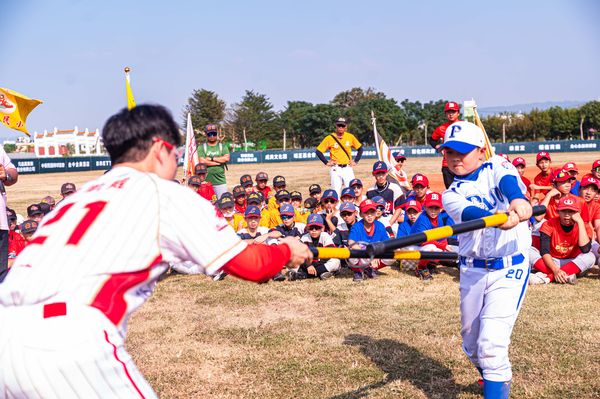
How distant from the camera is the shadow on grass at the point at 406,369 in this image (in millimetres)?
4824

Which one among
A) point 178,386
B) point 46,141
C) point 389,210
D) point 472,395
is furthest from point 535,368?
point 46,141

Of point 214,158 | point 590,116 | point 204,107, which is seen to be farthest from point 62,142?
point 214,158

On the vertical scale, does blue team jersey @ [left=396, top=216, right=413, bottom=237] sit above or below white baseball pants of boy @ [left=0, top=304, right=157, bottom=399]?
below

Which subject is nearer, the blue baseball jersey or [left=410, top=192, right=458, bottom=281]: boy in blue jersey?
the blue baseball jersey

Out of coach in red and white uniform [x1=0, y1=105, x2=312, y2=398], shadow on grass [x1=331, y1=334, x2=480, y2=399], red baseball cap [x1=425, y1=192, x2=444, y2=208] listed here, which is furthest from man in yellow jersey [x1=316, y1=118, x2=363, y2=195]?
coach in red and white uniform [x1=0, y1=105, x2=312, y2=398]

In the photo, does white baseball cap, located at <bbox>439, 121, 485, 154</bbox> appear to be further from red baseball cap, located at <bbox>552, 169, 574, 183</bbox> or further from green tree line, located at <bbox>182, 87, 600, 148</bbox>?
green tree line, located at <bbox>182, 87, 600, 148</bbox>

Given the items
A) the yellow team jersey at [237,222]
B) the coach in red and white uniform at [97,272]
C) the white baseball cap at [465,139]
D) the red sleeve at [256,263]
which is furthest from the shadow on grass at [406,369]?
the yellow team jersey at [237,222]

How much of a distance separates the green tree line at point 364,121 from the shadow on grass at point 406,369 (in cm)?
6455

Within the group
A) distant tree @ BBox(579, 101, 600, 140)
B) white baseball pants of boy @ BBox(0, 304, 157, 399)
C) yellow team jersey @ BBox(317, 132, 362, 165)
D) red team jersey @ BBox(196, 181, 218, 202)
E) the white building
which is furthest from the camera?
the white building

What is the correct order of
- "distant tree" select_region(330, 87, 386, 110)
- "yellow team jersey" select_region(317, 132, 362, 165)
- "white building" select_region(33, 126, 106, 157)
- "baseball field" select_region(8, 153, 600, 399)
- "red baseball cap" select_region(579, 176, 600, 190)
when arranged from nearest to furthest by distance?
"baseball field" select_region(8, 153, 600, 399) → "red baseball cap" select_region(579, 176, 600, 190) → "yellow team jersey" select_region(317, 132, 362, 165) → "distant tree" select_region(330, 87, 386, 110) → "white building" select_region(33, 126, 106, 157)

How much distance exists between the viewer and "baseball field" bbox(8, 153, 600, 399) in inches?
195

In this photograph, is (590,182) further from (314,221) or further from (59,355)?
(59,355)

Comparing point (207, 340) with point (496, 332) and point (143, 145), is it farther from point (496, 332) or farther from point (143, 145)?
point (143, 145)

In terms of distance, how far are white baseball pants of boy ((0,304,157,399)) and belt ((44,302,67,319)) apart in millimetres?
13
